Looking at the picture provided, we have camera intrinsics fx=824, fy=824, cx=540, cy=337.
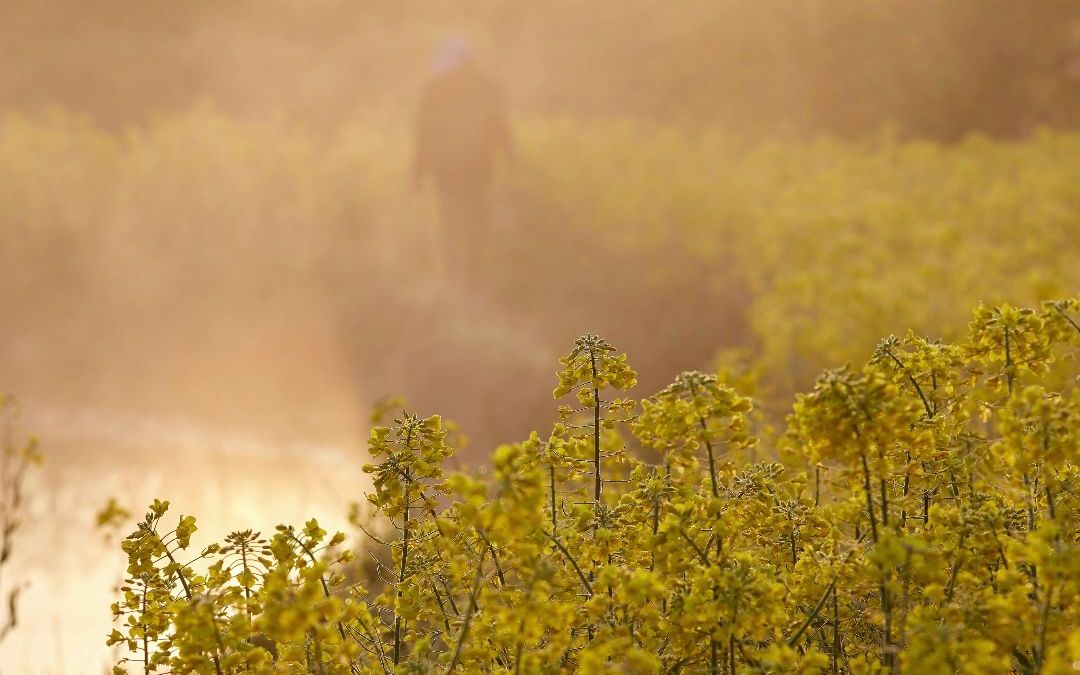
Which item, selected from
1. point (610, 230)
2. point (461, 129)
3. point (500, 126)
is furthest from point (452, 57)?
point (610, 230)

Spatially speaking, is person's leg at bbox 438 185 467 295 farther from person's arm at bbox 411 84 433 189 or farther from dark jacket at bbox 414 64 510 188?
person's arm at bbox 411 84 433 189

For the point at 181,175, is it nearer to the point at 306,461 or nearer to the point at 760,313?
the point at 306,461

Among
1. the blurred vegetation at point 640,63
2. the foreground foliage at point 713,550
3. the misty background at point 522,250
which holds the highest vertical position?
the blurred vegetation at point 640,63

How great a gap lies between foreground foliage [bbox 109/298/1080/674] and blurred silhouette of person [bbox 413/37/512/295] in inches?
379

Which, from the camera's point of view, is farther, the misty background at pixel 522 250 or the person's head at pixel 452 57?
the person's head at pixel 452 57

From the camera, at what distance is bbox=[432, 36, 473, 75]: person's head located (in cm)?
1146

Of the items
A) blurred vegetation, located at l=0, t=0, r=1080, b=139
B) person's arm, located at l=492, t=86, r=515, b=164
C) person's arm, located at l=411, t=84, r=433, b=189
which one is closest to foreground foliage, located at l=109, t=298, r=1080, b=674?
person's arm, located at l=411, t=84, r=433, b=189

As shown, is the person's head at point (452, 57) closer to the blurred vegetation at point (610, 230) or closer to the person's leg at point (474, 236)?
the person's leg at point (474, 236)

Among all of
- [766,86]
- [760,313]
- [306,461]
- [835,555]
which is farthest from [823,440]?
[766,86]

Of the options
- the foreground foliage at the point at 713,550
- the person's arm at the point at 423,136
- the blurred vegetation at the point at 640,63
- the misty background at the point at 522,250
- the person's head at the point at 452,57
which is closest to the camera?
the foreground foliage at the point at 713,550

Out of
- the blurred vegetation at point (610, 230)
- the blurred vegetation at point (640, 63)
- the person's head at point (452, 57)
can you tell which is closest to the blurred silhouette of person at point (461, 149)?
the person's head at point (452, 57)

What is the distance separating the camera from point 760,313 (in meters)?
9.12

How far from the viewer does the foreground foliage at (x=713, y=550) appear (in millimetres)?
1642

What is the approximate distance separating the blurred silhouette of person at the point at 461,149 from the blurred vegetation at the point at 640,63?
9575 millimetres
